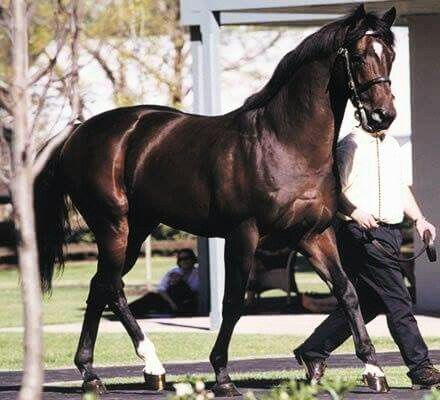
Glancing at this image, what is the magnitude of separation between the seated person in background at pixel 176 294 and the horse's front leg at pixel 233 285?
8647 mm

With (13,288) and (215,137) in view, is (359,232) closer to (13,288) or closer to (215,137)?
(215,137)

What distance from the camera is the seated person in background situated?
1895 cm

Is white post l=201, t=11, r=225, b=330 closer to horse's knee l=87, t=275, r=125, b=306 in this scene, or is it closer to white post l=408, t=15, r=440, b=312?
white post l=408, t=15, r=440, b=312

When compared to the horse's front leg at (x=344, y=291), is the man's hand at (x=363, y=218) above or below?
above

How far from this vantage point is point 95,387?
1051 centimetres

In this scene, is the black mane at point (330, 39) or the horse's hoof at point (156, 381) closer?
the black mane at point (330, 39)

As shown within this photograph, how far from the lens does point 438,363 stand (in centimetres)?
1184

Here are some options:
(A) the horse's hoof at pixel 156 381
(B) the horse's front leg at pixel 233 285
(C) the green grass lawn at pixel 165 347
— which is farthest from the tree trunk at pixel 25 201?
(C) the green grass lawn at pixel 165 347

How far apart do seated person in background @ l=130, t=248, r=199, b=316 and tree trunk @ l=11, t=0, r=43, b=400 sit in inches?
481

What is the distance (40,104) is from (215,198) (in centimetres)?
339

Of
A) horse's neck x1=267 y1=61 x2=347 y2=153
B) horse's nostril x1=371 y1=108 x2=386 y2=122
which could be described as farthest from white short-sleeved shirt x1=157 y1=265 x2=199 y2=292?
horse's nostril x1=371 y1=108 x2=386 y2=122

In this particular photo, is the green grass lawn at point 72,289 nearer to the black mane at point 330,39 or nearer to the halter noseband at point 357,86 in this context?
the black mane at point 330,39

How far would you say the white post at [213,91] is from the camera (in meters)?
16.1

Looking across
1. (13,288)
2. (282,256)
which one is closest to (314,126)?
(282,256)
